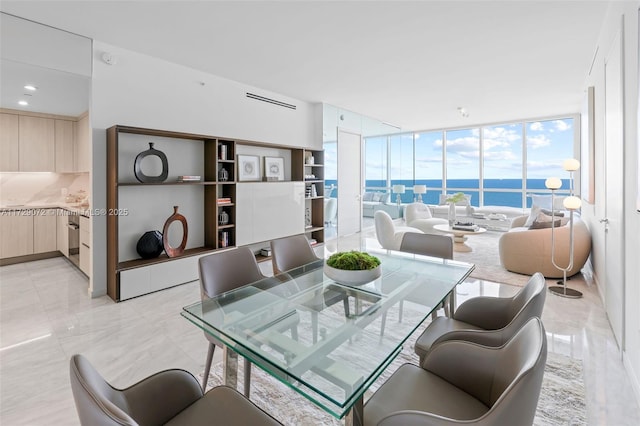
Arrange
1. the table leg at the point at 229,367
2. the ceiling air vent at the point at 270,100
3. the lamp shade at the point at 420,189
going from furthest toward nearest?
the lamp shade at the point at 420,189
the ceiling air vent at the point at 270,100
the table leg at the point at 229,367

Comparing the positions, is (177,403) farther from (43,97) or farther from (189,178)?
(43,97)

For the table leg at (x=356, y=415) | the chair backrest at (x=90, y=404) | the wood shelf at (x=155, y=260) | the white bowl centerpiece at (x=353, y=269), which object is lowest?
the table leg at (x=356, y=415)

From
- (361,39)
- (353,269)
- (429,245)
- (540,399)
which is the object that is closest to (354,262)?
(353,269)

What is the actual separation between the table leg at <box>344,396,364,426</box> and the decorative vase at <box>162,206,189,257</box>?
341 centimetres

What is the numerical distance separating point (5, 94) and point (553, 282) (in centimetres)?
741

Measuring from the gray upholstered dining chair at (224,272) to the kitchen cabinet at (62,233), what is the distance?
13.8 feet

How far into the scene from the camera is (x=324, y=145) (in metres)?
6.27

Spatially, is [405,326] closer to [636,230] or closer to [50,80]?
[636,230]

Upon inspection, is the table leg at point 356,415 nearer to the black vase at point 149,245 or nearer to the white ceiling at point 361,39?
the white ceiling at point 361,39

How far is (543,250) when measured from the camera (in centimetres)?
411

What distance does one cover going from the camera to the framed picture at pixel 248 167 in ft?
16.3

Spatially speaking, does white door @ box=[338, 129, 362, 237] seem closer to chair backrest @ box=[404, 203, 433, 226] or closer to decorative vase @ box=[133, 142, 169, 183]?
chair backrest @ box=[404, 203, 433, 226]

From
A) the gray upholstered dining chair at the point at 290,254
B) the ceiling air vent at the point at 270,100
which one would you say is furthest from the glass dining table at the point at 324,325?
the ceiling air vent at the point at 270,100

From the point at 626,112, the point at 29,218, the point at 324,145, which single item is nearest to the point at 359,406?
the point at 626,112
